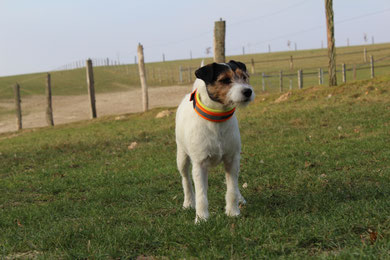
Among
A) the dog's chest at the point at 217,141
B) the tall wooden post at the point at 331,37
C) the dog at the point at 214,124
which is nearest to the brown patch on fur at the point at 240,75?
the dog at the point at 214,124

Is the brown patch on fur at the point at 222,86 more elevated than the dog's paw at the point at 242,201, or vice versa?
the brown patch on fur at the point at 222,86

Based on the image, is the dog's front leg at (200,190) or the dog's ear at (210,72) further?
the dog's front leg at (200,190)

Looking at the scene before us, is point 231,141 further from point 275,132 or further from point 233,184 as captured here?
point 275,132

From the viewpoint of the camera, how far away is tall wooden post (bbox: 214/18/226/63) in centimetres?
1762

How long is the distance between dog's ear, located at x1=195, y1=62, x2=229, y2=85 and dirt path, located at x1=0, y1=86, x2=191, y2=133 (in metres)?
25.2

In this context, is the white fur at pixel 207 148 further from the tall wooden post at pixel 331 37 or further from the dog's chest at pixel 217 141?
the tall wooden post at pixel 331 37

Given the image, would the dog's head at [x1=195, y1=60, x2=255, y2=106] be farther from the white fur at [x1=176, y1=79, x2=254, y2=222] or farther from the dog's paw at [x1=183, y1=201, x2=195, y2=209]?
the dog's paw at [x1=183, y1=201, x2=195, y2=209]

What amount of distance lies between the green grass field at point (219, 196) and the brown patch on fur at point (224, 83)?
1.39 metres

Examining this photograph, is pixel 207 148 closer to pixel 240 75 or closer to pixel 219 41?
pixel 240 75

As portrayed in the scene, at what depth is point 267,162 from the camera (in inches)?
350

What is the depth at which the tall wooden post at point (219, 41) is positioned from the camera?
1762 cm

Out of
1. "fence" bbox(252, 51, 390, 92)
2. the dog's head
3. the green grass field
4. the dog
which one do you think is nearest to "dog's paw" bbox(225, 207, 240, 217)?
the dog

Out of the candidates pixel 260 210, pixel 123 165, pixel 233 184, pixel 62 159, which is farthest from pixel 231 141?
pixel 62 159

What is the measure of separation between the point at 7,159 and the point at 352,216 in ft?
34.7
